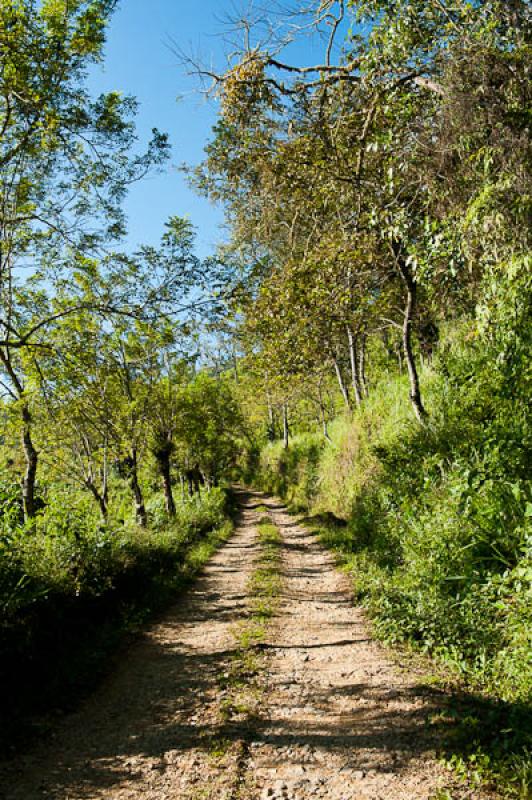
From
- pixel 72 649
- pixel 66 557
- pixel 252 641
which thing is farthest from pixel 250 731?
pixel 66 557

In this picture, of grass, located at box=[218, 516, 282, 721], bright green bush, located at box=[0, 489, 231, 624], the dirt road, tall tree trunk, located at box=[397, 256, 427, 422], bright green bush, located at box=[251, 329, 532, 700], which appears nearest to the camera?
the dirt road

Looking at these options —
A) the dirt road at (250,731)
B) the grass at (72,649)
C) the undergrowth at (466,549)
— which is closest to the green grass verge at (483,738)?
the undergrowth at (466,549)

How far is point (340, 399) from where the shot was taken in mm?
34469

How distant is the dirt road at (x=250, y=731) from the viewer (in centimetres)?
359

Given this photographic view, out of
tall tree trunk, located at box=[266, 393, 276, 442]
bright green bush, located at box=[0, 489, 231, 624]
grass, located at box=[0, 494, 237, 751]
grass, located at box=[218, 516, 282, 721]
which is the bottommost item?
grass, located at box=[218, 516, 282, 721]

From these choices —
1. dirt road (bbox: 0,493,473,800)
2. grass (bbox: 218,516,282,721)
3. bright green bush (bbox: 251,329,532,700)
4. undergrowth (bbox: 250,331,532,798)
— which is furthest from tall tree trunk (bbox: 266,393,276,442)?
dirt road (bbox: 0,493,473,800)

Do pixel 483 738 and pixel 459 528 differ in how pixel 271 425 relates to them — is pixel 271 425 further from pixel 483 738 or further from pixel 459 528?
pixel 483 738

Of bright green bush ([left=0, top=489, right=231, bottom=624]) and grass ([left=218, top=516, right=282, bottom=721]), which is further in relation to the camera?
bright green bush ([left=0, top=489, right=231, bottom=624])

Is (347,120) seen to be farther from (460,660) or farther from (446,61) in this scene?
(460,660)

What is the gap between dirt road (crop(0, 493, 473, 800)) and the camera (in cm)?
359

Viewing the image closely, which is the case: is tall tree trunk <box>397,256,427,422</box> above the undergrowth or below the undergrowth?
above

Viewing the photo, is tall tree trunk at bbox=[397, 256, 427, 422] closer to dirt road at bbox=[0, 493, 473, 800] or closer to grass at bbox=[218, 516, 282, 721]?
dirt road at bbox=[0, 493, 473, 800]

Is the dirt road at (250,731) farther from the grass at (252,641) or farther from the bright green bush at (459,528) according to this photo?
the bright green bush at (459,528)

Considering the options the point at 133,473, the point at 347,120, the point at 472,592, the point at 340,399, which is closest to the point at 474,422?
the point at 472,592
